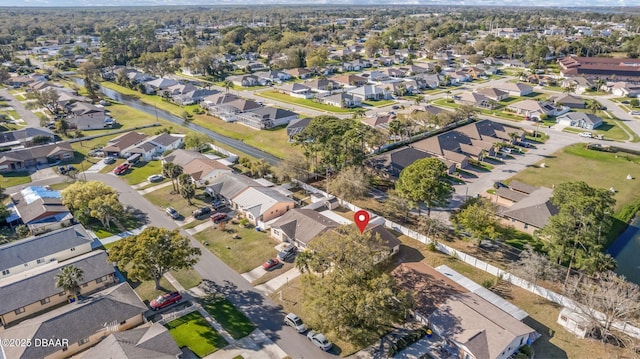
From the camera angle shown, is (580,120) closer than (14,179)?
No

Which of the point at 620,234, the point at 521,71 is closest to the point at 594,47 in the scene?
the point at 521,71

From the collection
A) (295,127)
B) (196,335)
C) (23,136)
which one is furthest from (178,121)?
(196,335)

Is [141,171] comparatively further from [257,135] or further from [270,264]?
[270,264]

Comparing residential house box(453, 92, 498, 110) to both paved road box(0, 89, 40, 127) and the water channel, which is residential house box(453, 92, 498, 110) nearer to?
the water channel

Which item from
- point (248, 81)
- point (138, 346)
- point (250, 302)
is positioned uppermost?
point (248, 81)

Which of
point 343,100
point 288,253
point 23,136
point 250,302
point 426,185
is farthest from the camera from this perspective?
point 343,100

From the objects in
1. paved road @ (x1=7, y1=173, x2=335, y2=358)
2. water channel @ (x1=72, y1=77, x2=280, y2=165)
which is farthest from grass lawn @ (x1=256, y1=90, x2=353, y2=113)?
paved road @ (x1=7, y1=173, x2=335, y2=358)

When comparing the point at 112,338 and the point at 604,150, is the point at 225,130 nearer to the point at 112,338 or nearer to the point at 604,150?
the point at 112,338
